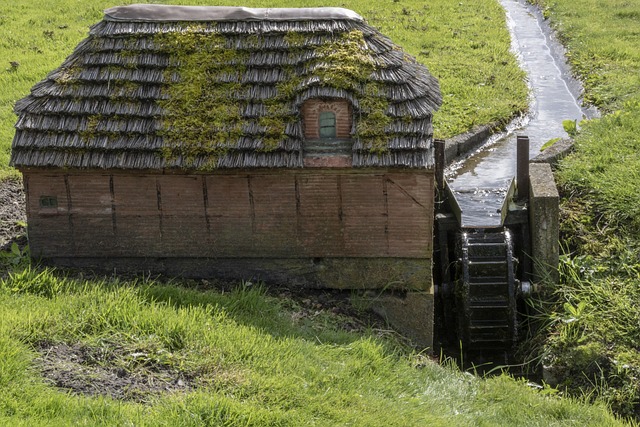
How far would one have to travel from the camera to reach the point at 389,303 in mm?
10766

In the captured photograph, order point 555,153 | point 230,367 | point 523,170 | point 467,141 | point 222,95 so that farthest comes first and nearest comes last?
point 467,141 < point 555,153 < point 523,170 < point 222,95 < point 230,367

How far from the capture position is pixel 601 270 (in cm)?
1170

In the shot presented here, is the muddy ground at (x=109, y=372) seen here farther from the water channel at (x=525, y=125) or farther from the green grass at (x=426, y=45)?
the green grass at (x=426, y=45)

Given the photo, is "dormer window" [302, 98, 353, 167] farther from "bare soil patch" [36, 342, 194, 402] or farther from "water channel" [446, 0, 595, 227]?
"bare soil patch" [36, 342, 194, 402]

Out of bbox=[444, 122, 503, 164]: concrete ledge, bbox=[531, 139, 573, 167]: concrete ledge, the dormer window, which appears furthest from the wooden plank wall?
bbox=[444, 122, 503, 164]: concrete ledge

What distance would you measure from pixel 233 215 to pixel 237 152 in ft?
3.05

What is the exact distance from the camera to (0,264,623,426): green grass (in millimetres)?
7199

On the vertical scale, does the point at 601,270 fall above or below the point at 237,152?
below

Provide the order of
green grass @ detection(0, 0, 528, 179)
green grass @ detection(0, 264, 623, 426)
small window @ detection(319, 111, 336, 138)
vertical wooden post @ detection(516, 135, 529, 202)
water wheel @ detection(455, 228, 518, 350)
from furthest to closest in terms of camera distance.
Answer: green grass @ detection(0, 0, 528, 179)
vertical wooden post @ detection(516, 135, 529, 202)
water wheel @ detection(455, 228, 518, 350)
small window @ detection(319, 111, 336, 138)
green grass @ detection(0, 264, 623, 426)

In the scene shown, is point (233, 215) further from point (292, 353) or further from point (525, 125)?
point (525, 125)

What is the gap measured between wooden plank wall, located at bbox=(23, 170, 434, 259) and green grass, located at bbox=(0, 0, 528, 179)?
3.75 metres

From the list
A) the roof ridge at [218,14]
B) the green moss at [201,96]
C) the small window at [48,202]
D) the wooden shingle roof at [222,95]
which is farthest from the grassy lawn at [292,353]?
the roof ridge at [218,14]

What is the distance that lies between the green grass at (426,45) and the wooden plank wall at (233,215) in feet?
12.3

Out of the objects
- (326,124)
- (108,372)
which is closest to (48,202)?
(108,372)
